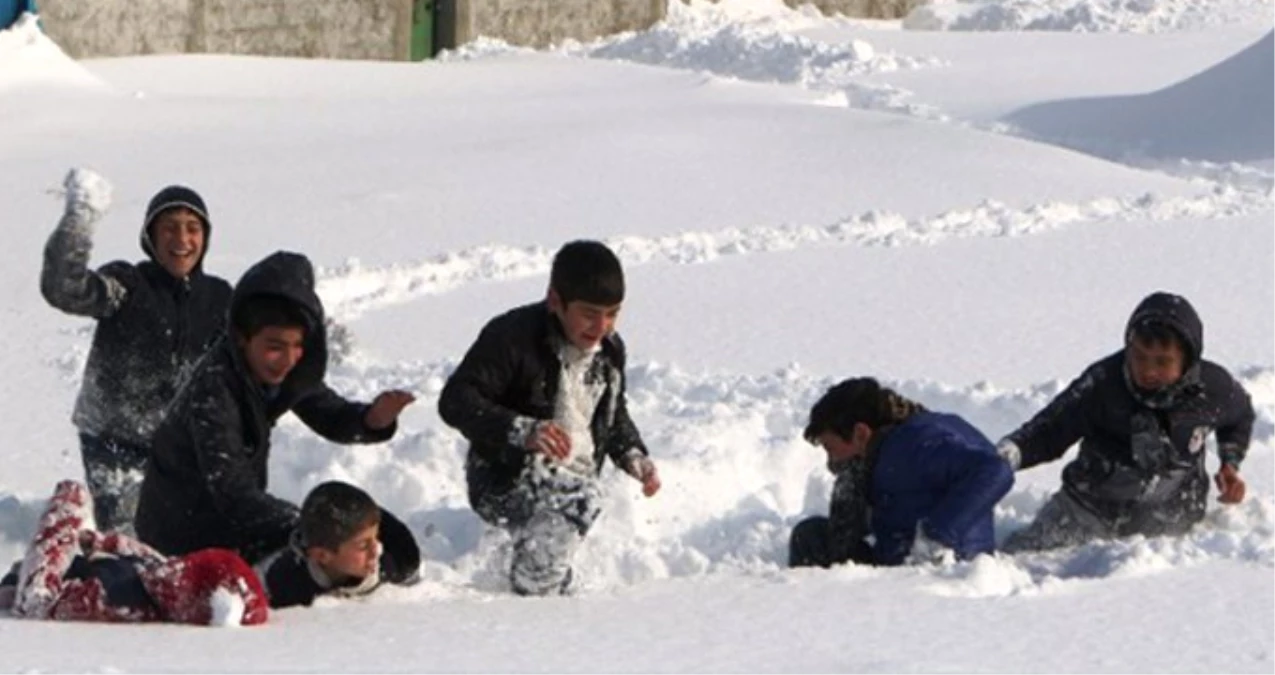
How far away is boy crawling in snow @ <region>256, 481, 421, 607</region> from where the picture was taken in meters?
6.39

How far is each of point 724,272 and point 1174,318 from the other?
4056mm

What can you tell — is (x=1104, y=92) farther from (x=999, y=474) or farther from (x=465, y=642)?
(x=465, y=642)

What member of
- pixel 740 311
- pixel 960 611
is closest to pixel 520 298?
pixel 740 311

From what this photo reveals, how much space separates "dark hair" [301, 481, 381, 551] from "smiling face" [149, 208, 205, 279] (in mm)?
1221

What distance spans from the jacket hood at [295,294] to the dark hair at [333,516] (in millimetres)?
307

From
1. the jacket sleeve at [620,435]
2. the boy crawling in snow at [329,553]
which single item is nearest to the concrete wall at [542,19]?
the jacket sleeve at [620,435]

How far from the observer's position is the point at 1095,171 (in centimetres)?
1316

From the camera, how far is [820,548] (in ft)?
23.6

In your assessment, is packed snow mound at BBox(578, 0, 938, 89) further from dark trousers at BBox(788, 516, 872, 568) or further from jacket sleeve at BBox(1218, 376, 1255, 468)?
dark trousers at BBox(788, 516, 872, 568)

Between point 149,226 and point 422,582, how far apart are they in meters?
1.31

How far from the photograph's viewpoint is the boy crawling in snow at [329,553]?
6.39m

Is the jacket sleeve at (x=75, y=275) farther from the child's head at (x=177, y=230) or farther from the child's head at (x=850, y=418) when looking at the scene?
the child's head at (x=850, y=418)

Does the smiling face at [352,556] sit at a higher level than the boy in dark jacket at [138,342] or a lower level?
lower

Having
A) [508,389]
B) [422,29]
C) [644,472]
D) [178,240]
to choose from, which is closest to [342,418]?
[508,389]
